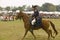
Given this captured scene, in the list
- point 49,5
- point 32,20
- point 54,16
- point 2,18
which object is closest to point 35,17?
point 32,20

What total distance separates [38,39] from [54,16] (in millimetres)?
35892

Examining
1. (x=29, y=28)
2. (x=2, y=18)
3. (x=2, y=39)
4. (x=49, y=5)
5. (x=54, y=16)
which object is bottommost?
(x=49, y=5)

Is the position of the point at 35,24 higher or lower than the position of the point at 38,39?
higher

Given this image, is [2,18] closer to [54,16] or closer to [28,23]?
[54,16]

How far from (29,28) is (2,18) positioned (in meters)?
22.1

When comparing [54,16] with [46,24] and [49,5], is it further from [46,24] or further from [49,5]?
[49,5]

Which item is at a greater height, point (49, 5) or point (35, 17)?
point (35, 17)

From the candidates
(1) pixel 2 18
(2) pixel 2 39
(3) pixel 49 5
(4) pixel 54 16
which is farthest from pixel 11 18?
(3) pixel 49 5

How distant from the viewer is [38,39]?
12531 millimetres

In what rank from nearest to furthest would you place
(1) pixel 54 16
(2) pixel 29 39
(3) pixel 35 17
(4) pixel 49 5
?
1. (3) pixel 35 17
2. (2) pixel 29 39
3. (1) pixel 54 16
4. (4) pixel 49 5

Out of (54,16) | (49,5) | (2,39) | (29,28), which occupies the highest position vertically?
(29,28)

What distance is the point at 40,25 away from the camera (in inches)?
475

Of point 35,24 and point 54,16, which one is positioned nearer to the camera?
point 35,24

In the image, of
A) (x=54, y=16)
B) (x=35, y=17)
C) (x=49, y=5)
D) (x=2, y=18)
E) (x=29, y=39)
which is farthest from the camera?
(x=49, y=5)
